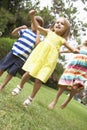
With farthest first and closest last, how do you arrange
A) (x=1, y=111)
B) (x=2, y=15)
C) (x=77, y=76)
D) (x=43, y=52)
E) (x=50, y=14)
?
(x=50, y=14) < (x=2, y=15) < (x=77, y=76) < (x=43, y=52) < (x=1, y=111)

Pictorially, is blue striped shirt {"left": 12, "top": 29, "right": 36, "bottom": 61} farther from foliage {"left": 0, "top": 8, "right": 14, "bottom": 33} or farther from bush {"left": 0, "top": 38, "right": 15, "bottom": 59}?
foliage {"left": 0, "top": 8, "right": 14, "bottom": 33}

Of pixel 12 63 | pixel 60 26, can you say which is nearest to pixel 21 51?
pixel 12 63

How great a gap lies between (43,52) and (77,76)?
1.42 metres

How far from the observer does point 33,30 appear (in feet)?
23.4

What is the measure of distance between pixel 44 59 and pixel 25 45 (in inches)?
26.9

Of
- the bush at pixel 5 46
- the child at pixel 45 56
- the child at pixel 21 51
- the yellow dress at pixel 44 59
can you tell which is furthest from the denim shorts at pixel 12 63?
the bush at pixel 5 46

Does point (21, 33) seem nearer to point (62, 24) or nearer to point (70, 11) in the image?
point (62, 24)

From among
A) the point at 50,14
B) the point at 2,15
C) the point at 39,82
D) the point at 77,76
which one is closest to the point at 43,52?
the point at 39,82

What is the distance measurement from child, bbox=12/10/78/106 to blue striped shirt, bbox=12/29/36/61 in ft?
1.23

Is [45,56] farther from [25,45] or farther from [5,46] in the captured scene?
[5,46]

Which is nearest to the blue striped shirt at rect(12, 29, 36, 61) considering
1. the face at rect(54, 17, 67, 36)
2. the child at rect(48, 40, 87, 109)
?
the face at rect(54, 17, 67, 36)

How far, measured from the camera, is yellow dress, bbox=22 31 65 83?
645 cm

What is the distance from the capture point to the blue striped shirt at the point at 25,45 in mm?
7016

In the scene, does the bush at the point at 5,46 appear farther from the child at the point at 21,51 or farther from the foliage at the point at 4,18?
the child at the point at 21,51
